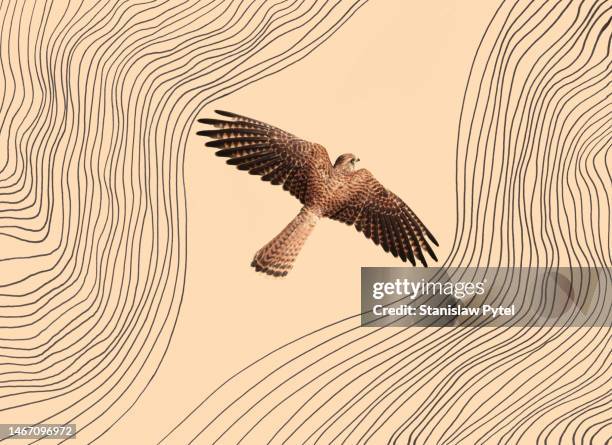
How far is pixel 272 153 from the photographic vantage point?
5770mm

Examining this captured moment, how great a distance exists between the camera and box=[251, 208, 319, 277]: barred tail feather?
582 centimetres

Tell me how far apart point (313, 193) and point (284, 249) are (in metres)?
0.41

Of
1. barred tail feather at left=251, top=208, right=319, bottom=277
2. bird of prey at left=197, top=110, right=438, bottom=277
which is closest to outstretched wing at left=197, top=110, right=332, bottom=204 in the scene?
bird of prey at left=197, top=110, right=438, bottom=277

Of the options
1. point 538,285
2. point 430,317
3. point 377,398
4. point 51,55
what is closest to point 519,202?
point 538,285

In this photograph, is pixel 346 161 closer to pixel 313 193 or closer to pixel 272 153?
pixel 313 193

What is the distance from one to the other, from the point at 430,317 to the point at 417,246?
0.47 meters

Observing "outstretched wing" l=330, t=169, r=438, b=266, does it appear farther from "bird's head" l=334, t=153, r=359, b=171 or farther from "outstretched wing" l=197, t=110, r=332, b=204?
"outstretched wing" l=197, t=110, r=332, b=204

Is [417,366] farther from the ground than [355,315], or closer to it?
closer to it

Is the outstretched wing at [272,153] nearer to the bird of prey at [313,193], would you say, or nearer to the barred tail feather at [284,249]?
the bird of prey at [313,193]

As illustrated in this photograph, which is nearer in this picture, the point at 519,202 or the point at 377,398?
the point at 377,398

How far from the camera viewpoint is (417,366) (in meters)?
5.60

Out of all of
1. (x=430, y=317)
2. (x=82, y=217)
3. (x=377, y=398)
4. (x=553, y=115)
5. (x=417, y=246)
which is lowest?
(x=377, y=398)

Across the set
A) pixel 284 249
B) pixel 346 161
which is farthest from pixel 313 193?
pixel 284 249

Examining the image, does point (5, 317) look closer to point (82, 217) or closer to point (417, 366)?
point (82, 217)
